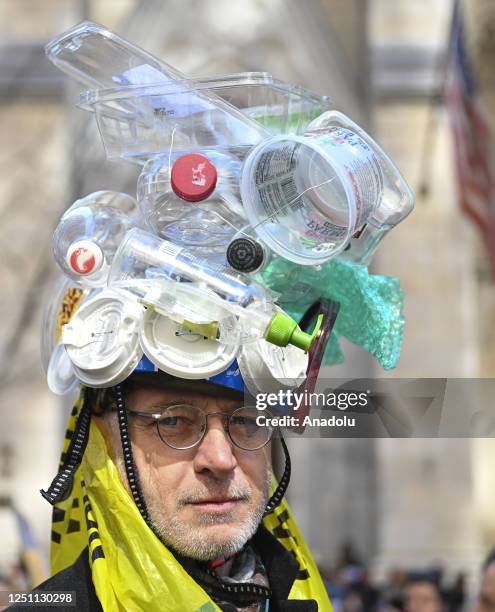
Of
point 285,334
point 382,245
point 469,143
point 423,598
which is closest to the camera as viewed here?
point 285,334

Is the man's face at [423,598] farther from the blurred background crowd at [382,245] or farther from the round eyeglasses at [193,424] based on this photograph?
the blurred background crowd at [382,245]

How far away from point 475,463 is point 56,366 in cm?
1157

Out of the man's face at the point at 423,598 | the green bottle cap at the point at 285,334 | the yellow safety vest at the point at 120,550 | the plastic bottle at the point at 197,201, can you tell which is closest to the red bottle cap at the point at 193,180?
the plastic bottle at the point at 197,201

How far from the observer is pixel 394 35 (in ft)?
48.9

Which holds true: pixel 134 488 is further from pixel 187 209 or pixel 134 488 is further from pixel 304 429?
pixel 187 209

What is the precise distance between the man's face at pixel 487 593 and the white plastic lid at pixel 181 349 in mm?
2238

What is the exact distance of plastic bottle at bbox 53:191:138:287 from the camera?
8.89 ft

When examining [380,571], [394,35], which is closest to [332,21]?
[394,35]

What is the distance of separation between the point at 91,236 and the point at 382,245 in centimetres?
1156

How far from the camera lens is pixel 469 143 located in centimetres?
1148

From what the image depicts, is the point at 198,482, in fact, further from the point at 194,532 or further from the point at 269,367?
the point at 269,367

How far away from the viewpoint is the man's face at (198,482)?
102 inches

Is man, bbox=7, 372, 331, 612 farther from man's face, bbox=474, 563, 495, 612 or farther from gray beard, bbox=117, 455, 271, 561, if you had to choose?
man's face, bbox=474, 563, 495, 612

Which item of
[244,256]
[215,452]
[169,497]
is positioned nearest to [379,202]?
[244,256]
